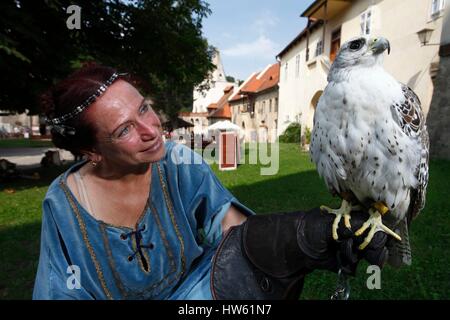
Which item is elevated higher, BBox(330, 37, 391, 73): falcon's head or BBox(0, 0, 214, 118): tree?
BBox(0, 0, 214, 118): tree

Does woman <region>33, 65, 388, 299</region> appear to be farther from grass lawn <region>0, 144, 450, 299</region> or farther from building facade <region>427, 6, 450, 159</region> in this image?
building facade <region>427, 6, 450, 159</region>

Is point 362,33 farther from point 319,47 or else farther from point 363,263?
point 319,47

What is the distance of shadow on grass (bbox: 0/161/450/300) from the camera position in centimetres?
312

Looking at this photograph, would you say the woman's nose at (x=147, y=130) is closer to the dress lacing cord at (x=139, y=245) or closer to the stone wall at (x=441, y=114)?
the dress lacing cord at (x=139, y=245)

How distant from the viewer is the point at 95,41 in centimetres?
785

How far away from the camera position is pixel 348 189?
173cm

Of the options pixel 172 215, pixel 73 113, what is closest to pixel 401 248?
pixel 172 215

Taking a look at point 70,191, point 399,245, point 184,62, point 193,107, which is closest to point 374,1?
point 184,62

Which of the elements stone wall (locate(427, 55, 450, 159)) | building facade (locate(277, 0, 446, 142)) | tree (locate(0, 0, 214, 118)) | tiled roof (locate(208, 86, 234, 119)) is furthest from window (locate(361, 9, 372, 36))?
tiled roof (locate(208, 86, 234, 119))

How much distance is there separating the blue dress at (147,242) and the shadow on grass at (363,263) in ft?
6.13

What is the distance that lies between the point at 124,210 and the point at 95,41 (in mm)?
7448

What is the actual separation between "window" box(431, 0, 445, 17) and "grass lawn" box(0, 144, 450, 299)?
15.4ft

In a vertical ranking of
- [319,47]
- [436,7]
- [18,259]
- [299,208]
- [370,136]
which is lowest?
[18,259]
